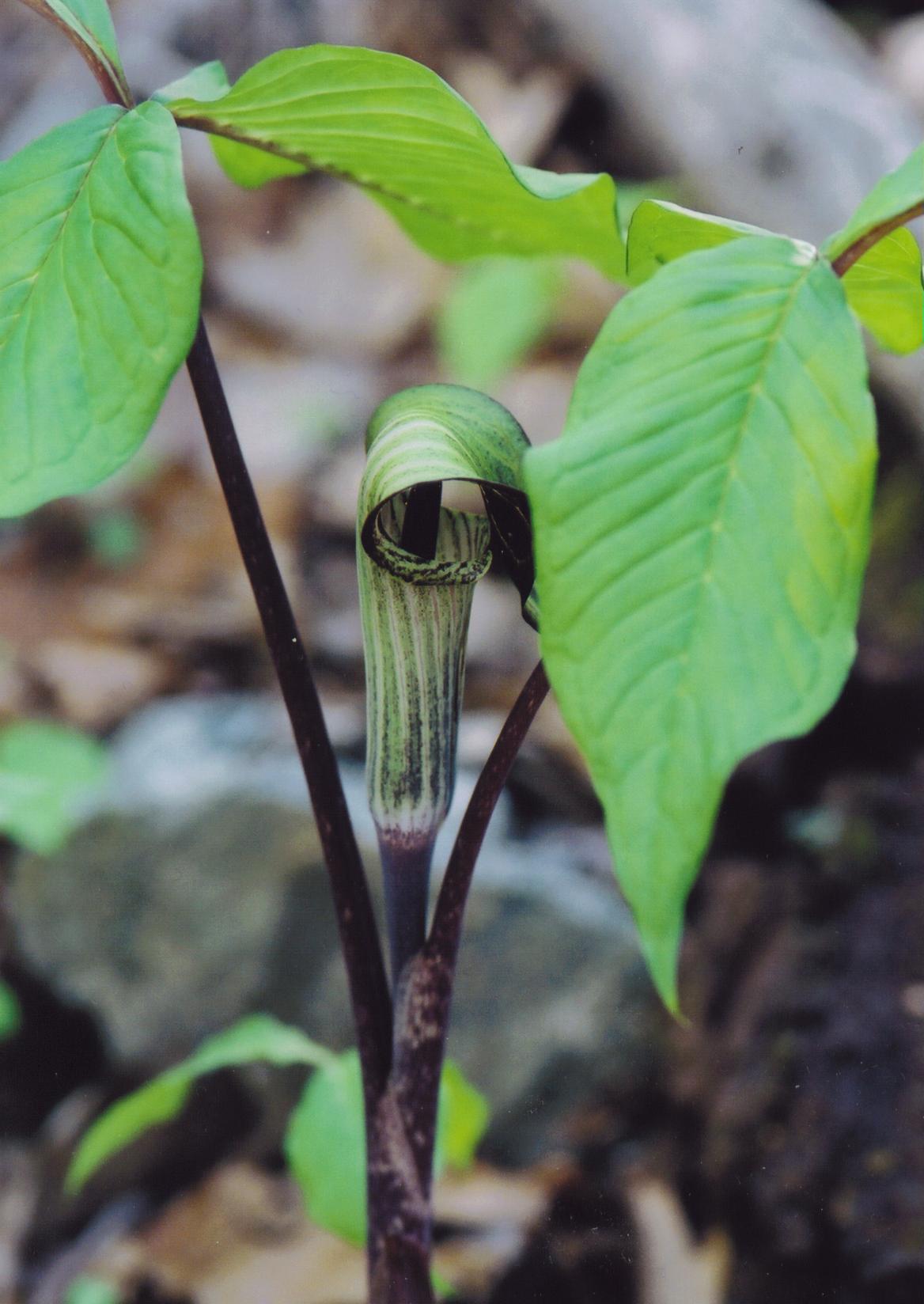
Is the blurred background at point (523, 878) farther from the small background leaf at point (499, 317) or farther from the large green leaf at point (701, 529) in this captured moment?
the large green leaf at point (701, 529)

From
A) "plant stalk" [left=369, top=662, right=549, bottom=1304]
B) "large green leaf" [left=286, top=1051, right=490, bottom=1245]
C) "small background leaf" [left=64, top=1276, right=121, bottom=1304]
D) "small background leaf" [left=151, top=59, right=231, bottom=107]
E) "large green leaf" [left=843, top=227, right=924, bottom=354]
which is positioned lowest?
"small background leaf" [left=64, top=1276, right=121, bottom=1304]

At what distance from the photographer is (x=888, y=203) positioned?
0.35 meters

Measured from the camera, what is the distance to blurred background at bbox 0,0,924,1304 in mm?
1001

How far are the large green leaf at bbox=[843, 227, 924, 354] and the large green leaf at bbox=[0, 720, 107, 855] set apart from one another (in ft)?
2.60

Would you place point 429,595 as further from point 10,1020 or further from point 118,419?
point 10,1020

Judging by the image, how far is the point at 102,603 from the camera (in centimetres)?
203

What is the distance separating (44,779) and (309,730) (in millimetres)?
1046

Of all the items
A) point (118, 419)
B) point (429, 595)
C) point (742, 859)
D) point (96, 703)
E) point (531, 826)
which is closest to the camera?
point (118, 419)

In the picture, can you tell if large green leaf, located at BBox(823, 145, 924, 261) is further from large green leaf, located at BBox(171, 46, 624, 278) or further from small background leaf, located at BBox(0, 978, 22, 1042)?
small background leaf, located at BBox(0, 978, 22, 1042)

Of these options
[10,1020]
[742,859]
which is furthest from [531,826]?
[10,1020]

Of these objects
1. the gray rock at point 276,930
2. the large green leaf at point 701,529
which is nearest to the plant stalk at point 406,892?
the large green leaf at point 701,529

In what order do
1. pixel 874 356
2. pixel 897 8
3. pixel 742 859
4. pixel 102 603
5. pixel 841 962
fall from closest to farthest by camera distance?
pixel 841 962 → pixel 742 859 → pixel 874 356 → pixel 102 603 → pixel 897 8

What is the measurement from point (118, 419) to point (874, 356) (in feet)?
4.24

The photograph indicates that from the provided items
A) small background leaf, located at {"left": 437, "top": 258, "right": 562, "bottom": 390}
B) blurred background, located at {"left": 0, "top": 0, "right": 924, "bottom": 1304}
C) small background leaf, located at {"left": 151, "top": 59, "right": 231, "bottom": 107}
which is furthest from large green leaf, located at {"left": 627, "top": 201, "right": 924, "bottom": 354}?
small background leaf, located at {"left": 437, "top": 258, "right": 562, "bottom": 390}
